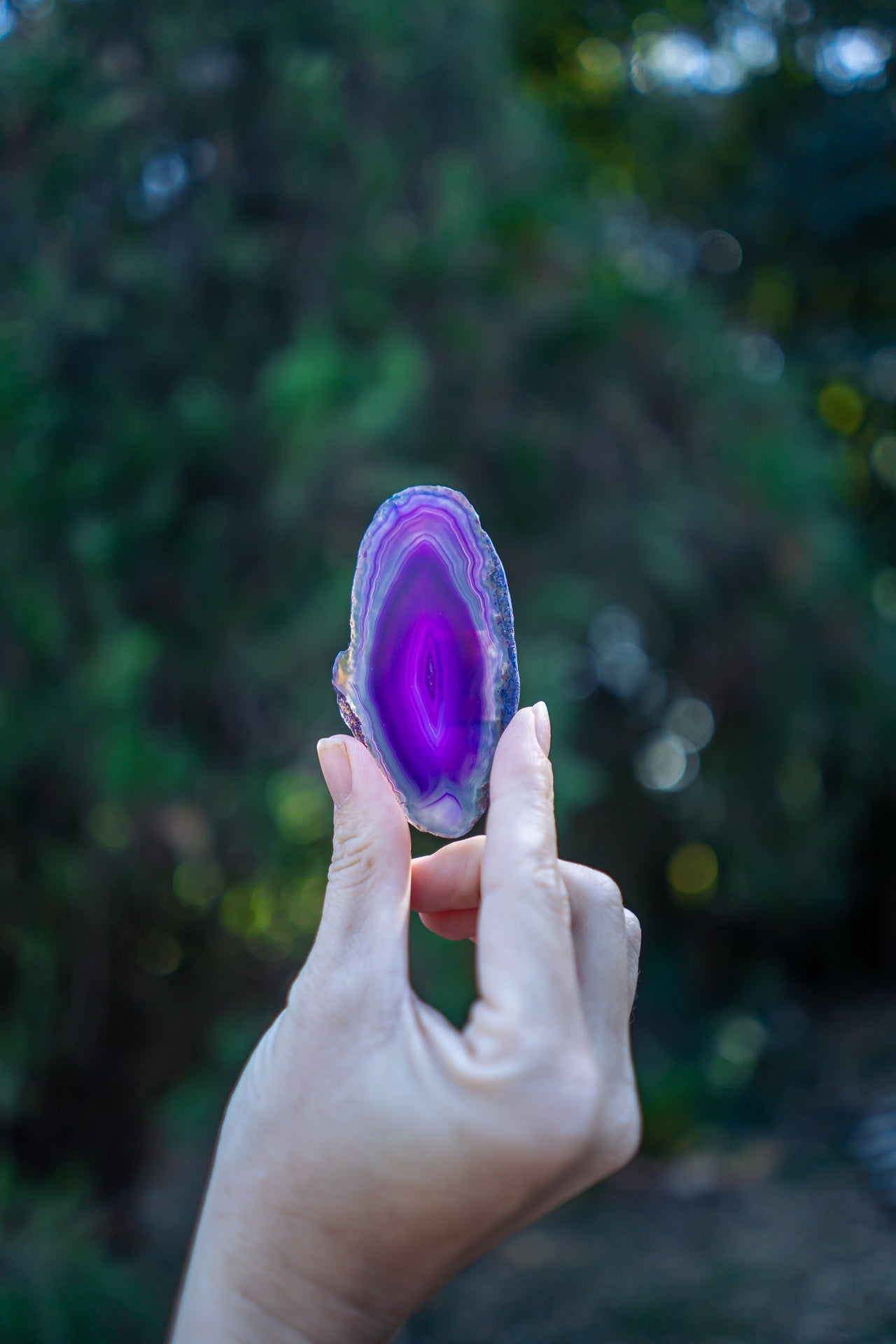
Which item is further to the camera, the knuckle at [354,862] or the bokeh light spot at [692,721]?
the bokeh light spot at [692,721]

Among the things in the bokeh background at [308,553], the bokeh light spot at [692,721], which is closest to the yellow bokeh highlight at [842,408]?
the bokeh background at [308,553]

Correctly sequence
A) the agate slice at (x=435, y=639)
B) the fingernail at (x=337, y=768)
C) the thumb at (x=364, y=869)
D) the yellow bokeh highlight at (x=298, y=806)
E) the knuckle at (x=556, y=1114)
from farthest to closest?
the yellow bokeh highlight at (x=298, y=806)
the agate slice at (x=435, y=639)
the fingernail at (x=337, y=768)
the thumb at (x=364, y=869)
the knuckle at (x=556, y=1114)

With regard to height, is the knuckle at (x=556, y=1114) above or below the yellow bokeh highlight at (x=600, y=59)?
below

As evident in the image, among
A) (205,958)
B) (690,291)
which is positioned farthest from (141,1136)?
(690,291)

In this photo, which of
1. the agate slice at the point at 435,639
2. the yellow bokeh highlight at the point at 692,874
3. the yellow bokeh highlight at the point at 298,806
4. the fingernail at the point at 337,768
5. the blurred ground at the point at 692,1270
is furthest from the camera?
the yellow bokeh highlight at the point at 692,874

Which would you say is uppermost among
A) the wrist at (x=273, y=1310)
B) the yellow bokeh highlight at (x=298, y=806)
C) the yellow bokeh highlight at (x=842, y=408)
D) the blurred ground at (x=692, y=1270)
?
the yellow bokeh highlight at (x=842, y=408)

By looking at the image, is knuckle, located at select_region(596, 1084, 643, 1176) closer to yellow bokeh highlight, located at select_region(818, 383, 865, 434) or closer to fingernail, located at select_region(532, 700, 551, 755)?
fingernail, located at select_region(532, 700, 551, 755)

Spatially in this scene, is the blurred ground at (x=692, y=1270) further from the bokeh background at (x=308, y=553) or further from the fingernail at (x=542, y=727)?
the fingernail at (x=542, y=727)
